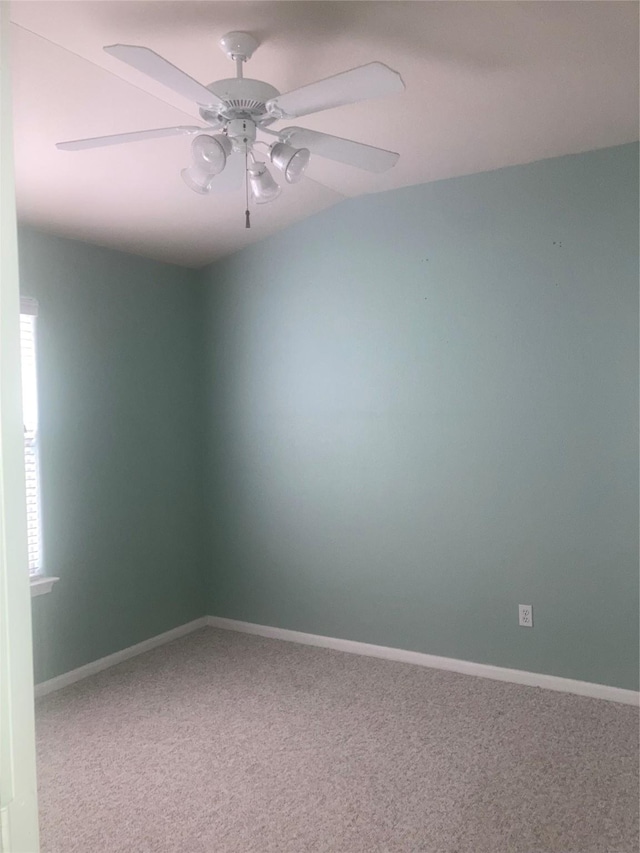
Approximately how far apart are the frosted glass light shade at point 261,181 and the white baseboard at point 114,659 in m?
2.60

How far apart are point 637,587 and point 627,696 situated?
498 millimetres

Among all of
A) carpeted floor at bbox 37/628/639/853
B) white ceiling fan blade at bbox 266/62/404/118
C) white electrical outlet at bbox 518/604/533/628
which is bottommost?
carpeted floor at bbox 37/628/639/853

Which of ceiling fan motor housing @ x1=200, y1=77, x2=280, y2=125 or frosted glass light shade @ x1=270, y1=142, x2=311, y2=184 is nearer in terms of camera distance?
ceiling fan motor housing @ x1=200, y1=77, x2=280, y2=125

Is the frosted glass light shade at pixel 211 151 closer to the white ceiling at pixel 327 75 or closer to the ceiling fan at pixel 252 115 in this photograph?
the ceiling fan at pixel 252 115

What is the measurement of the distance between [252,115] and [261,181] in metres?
0.27

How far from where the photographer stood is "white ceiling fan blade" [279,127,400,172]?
6.83 feet

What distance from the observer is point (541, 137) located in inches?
116

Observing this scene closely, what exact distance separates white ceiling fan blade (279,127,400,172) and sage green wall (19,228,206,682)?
→ 6.07 feet

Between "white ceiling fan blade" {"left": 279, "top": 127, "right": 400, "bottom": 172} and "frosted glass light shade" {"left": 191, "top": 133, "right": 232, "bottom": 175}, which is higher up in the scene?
"white ceiling fan blade" {"left": 279, "top": 127, "right": 400, "bottom": 172}

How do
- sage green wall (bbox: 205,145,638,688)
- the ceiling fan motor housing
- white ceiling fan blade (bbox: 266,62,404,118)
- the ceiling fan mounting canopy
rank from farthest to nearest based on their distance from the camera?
sage green wall (bbox: 205,145,638,688) < the ceiling fan mounting canopy < the ceiling fan motor housing < white ceiling fan blade (bbox: 266,62,404,118)

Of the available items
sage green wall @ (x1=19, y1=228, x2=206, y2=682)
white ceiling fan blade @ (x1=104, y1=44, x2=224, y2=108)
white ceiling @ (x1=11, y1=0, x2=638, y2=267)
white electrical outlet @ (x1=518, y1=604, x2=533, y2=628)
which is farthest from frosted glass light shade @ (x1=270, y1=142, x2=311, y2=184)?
white electrical outlet @ (x1=518, y1=604, x2=533, y2=628)

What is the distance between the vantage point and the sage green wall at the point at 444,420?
3.16 meters

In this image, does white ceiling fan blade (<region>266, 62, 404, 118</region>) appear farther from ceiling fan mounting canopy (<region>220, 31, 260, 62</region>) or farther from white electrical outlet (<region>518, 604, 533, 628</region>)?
white electrical outlet (<region>518, 604, 533, 628</region>)

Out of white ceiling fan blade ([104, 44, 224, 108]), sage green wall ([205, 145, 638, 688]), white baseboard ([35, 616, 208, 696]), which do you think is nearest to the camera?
white ceiling fan blade ([104, 44, 224, 108])
